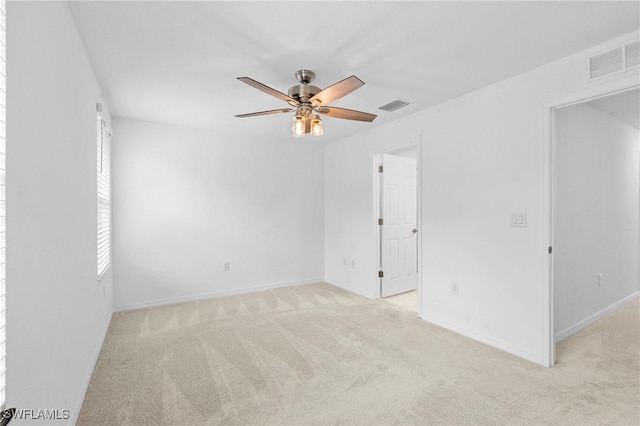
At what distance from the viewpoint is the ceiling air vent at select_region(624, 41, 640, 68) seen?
2.04 m

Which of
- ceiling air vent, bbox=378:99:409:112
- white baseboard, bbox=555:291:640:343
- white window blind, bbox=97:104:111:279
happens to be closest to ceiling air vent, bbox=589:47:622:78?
ceiling air vent, bbox=378:99:409:112

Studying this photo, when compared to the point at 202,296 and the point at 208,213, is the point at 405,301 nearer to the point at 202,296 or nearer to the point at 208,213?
the point at 202,296

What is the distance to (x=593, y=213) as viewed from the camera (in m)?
3.38

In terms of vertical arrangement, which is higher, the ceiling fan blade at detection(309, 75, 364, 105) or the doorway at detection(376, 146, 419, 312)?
the ceiling fan blade at detection(309, 75, 364, 105)

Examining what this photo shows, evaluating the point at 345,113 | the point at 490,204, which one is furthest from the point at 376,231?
the point at 345,113

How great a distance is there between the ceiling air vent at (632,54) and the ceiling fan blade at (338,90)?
5.79 feet

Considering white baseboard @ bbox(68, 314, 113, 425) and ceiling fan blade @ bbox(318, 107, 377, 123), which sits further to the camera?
ceiling fan blade @ bbox(318, 107, 377, 123)

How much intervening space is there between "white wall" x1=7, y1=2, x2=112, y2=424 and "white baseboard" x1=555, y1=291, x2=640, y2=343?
12.4 feet

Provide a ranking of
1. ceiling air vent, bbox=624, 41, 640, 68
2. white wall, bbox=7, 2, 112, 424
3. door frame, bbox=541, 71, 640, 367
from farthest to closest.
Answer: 1. door frame, bbox=541, 71, 640, 367
2. ceiling air vent, bbox=624, 41, 640, 68
3. white wall, bbox=7, 2, 112, 424

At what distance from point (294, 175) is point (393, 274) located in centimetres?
219

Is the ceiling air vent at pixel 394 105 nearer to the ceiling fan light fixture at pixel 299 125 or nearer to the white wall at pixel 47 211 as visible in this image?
the ceiling fan light fixture at pixel 299 125

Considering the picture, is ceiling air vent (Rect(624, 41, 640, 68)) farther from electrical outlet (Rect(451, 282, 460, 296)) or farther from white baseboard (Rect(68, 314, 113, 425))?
white baseboard (Rect(68, 314, 113, 425))

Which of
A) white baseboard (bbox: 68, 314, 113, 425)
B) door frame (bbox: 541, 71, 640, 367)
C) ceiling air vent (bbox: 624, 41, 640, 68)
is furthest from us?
door frame (bbox: 541, 71, 640, 367)

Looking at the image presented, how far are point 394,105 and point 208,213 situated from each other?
9.27 feet
